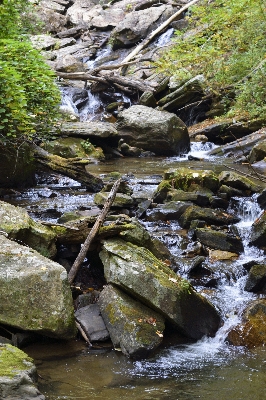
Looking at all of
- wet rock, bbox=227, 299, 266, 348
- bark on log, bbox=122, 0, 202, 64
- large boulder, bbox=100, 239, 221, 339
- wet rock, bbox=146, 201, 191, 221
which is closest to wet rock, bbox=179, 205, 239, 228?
wet rock, bbox=146, 201, 191, 221

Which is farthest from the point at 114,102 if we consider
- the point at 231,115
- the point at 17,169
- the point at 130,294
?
the point at 130,294

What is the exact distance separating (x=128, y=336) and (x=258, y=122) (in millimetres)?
13148

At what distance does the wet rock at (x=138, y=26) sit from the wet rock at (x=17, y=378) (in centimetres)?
2737

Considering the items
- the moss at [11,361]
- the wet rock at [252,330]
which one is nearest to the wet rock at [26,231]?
the moss at [11,361]

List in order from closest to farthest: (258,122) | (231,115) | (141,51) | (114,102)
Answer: (258,122), (231,115), (114,102), (141,51)

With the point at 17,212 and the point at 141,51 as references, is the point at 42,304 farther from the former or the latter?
the point at 141,51

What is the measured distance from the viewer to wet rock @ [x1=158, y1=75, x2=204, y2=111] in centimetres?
2070

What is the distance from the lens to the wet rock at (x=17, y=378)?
3889mm

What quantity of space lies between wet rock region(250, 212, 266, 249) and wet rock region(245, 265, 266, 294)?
48.2 inches

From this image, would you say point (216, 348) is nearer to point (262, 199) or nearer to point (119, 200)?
point (119, 200)

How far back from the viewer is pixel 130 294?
603cm

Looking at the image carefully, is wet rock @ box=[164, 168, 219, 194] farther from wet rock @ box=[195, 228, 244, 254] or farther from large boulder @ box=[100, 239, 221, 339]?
large boulder @ box=[100, 239, 221, 339]

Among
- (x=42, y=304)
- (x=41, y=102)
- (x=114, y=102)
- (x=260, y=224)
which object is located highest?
(x=41, y=102)

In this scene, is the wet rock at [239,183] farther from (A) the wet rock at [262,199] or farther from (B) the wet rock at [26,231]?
(B) the wet rock at [26,231]
